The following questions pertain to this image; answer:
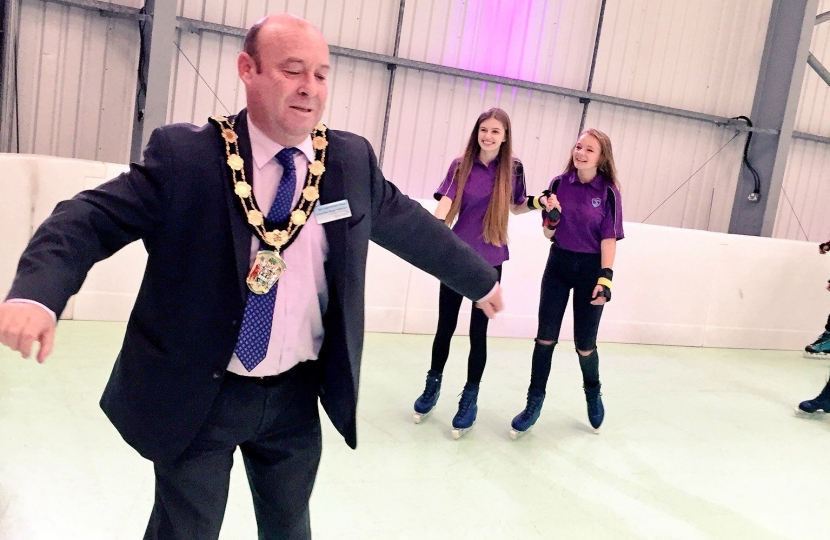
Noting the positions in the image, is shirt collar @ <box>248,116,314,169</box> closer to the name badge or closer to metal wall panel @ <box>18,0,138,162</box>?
the name badge

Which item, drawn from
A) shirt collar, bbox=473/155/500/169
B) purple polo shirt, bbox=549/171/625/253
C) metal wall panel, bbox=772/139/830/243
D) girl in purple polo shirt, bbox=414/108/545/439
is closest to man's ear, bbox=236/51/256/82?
girl in purple polo shirt, bbox=414/108/545/439

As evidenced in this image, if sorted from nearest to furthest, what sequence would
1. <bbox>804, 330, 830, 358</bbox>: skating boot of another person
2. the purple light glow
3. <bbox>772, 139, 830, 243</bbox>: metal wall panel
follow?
<bbox>804, 330, 830, 358</bbox>: skating boot of another person → the purple light glow → <bbox>772, 139, 830, 243</bbox>: metal wall panel

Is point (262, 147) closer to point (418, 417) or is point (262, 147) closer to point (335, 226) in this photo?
point (335, 226)

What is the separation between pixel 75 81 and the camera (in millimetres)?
5816

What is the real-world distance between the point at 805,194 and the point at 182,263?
9422 mm

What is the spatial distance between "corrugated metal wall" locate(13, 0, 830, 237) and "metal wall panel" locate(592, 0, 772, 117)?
2 centimetres

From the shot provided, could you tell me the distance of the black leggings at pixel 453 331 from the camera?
357 cm

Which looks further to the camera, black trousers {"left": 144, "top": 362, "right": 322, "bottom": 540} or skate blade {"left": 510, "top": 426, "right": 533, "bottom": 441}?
skate blade {"left": 510, "top": 426, "right": 533, "bottom": 441}

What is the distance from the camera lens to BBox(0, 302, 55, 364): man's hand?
3.50ft

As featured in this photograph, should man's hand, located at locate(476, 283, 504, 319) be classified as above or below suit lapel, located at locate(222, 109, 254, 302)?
below

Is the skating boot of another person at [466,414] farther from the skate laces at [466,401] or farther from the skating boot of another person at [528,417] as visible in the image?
the skating boot of another person at [528,417]

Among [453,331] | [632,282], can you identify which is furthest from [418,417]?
[632,282]

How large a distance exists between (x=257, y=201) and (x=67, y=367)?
110 inches

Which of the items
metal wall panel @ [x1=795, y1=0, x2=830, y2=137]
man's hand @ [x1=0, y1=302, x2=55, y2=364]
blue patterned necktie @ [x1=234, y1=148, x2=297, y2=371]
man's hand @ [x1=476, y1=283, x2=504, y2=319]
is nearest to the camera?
man's hand @ [x1=0, y1=302, x2=55, y2=364]
